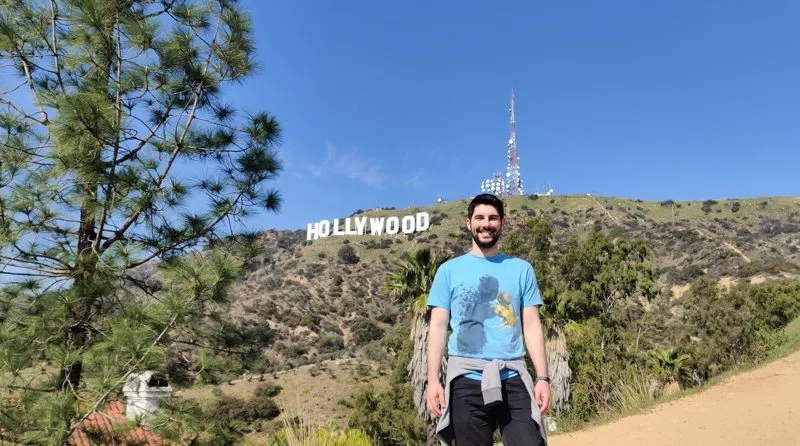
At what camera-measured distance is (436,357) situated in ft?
8.45

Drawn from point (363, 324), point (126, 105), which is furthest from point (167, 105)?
point (363, 324)

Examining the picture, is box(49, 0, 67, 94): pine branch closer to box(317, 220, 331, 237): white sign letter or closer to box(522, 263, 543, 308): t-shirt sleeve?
box(522, 263, 543, 308): t-shirt sleeve

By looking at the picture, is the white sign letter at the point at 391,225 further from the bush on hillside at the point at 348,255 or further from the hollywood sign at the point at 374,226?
the bush on hillside at the point at 348,255

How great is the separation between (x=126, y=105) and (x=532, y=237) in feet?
58.5

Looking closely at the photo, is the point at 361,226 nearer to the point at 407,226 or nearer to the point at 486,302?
the point at 407,226

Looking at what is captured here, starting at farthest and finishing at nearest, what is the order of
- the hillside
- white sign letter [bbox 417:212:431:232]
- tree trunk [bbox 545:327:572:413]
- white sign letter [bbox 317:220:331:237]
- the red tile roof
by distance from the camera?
white sign letter [bbox 317:220:331:237] < white sign letter [bbox 417:212:431:232] < the hillside < tree trunk [bbox 545:327:572:413] < the red tile roof

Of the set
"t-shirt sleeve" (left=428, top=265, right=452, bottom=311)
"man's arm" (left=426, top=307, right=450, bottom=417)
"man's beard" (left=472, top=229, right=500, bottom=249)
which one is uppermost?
"man's beard" (left=472, top=229, right=500, bottom=249)

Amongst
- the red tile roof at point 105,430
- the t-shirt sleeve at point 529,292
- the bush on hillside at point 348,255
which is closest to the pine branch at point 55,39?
the red tile roof at point 105,430

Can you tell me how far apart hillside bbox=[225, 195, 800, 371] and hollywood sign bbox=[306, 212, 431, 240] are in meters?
1.15

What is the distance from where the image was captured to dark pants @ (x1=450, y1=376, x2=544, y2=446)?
248cm

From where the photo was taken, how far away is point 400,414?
18984 mm

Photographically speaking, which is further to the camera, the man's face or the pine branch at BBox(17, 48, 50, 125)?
the pine branch at BBox(17, 48, 50, 125)

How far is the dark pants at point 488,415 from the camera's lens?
97.6 inches

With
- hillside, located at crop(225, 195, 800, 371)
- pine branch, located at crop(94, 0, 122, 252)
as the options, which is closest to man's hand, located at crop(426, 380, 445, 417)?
pine branch, located at crop(94, 0, 122, 252)
